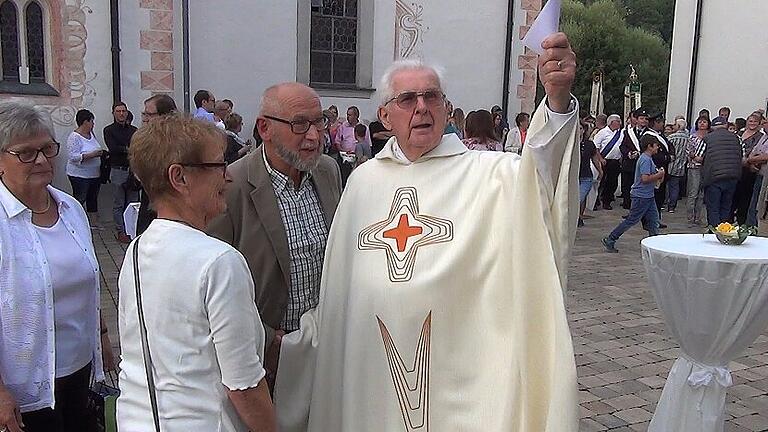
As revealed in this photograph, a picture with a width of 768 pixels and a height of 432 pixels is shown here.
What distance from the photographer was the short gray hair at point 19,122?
228cm

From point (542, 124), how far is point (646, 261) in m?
1.99

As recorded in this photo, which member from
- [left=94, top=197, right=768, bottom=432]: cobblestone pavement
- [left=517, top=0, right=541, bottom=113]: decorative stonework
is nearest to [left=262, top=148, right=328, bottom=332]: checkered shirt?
[left=94, top=197, right=768, bottom=432]: cobblestone pavement

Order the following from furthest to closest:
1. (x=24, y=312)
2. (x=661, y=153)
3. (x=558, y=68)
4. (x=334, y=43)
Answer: (x=334, y=43) → (x=661, y=153) → (x=24, y=312) → (x=558, y=68)

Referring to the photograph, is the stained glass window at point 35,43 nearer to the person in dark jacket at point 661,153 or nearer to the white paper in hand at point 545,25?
the person in dark jacket at point 661,153

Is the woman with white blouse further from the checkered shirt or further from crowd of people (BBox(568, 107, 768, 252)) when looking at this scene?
the checkered shirt

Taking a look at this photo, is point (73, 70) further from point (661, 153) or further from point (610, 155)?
point (610, 155)

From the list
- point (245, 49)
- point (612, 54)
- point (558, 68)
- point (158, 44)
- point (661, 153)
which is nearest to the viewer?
point (558, 68)

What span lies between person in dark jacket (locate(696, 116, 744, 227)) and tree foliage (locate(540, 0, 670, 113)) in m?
25.0

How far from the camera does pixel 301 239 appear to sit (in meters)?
2.59

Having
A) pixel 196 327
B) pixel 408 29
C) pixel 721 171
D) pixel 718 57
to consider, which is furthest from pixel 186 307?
pixel 718 57

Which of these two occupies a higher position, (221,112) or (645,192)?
(221,112)

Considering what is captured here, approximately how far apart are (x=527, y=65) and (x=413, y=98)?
452 inches

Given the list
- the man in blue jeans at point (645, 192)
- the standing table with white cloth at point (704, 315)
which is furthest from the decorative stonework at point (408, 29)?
the standing table with white cloth at point (704, 315)

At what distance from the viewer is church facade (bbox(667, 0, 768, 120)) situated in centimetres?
1410
